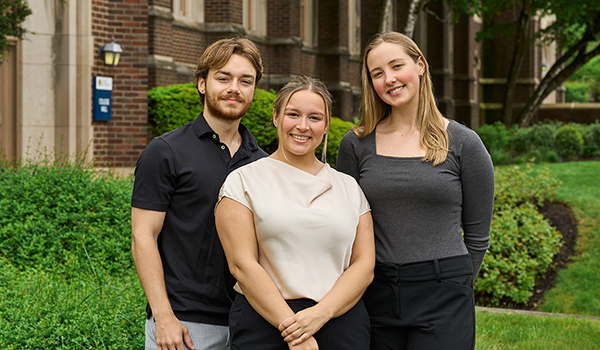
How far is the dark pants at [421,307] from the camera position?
259 centimetres

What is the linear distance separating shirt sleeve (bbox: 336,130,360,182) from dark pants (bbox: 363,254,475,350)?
43 cm

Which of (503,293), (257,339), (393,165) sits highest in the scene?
(393,165)

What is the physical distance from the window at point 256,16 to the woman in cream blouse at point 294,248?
15926mm

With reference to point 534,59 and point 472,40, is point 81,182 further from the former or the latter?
point 534,59

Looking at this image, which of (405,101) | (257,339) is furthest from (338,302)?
(405,101)

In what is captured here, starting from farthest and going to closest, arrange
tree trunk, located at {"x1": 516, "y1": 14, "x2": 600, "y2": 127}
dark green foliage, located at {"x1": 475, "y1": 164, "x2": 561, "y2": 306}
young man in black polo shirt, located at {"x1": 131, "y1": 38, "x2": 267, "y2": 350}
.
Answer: tree trunk, located at {"x1": 516, "y1": 14, "x2": 600, "y2": 127}
dark green foliage, located at {"x1": 475, "y1": 164, "x2": 561, "y2": 306}
young man in black polo shirt, located at {"x1": 131, "y1": 38, "x2": 267, "y2": 350}

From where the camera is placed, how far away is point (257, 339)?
230cm

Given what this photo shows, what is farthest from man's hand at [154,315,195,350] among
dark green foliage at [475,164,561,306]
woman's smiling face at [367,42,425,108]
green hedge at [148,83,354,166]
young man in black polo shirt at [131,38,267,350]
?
green hedge at [148,83,354,166]

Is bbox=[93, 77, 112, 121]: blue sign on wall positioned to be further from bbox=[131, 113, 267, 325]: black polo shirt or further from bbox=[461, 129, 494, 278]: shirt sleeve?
bbox=[461, 129, 494, 278]: shirt sleeve

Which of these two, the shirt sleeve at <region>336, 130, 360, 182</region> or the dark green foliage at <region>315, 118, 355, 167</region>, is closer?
the shirt sleeve at <region>336, 130, 360, 182</region>

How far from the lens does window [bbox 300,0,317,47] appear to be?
69.6 feet

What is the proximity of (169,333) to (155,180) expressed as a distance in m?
0.59

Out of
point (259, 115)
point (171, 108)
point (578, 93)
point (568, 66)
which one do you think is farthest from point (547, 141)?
point (578, 93)

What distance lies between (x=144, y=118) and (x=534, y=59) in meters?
29.4
